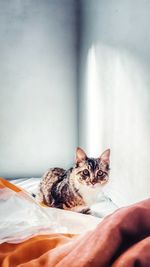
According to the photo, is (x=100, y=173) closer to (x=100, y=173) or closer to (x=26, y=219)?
(x=100, y=173)

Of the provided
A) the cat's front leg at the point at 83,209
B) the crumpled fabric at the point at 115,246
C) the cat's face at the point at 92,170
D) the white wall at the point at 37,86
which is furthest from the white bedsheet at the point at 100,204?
the crumpled fabric at the point at 115,246

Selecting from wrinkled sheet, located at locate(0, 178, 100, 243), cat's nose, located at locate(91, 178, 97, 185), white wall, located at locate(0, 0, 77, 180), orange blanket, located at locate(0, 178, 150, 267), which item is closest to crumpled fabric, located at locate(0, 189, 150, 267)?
orange blanket, located at locate(0, 178, 150, 267)

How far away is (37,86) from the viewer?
283 centimetres

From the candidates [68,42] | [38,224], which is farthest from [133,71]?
[68,42]

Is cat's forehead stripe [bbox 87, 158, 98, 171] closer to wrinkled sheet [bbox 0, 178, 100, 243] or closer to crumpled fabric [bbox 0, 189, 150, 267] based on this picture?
wrinkled sheet [bbox 0, 178, 100, 243]

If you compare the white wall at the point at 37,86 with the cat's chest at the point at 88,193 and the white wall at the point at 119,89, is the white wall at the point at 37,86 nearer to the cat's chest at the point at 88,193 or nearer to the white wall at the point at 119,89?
the white wall at the point at 119,89

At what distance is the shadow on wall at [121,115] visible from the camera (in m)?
1.74

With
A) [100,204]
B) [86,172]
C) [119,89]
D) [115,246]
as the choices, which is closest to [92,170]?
[86,172]

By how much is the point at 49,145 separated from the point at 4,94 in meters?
0.55

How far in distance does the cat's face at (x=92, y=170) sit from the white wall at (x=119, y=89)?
0.15 metres

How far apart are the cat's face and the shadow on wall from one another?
5.8 inches

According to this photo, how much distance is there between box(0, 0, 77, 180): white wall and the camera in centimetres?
274

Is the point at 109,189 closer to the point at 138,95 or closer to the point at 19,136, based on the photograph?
the point at 138,95

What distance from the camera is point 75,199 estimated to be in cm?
185
